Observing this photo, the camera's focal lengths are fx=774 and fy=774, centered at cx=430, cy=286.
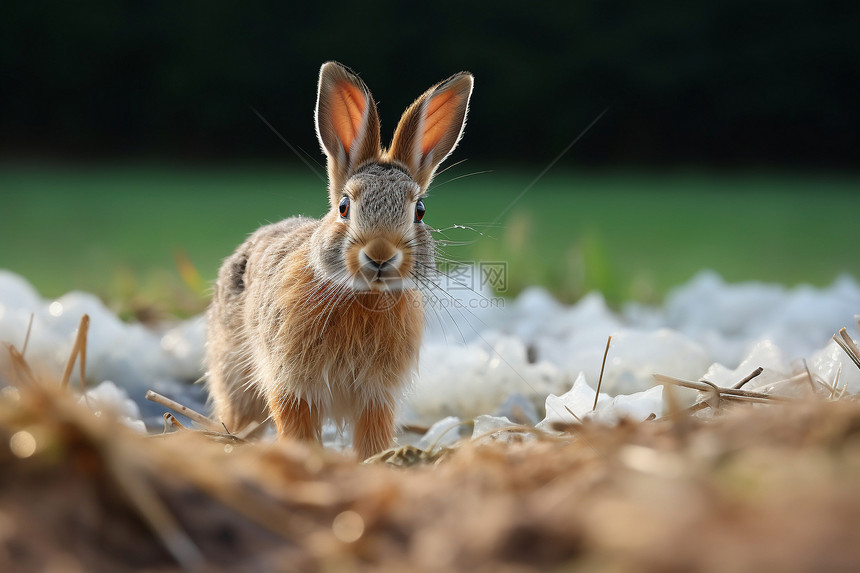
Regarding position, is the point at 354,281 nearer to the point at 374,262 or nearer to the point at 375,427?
the point at 374,262

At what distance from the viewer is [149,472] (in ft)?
2.55

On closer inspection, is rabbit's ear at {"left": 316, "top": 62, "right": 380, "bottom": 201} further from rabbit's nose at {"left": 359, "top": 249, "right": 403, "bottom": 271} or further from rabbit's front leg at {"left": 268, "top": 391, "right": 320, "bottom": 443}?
rabbit's front leg at {"left": 268, "top": 391, "right": 320, "bottom": 443}

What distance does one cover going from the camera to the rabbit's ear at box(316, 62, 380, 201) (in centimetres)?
203

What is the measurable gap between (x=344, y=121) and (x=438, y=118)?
10.0 inches

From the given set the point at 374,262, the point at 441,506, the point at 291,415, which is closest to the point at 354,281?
the point at 374,262

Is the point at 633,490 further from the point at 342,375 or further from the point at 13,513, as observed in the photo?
the point at 342,375

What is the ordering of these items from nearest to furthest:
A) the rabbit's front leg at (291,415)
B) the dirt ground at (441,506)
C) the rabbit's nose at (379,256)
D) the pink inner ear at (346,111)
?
the dirt ground at (441,506)
the rabbit's nose at (379,256)
the rabbit's front leg at (291,415)
the pink inner ear at (346,111)

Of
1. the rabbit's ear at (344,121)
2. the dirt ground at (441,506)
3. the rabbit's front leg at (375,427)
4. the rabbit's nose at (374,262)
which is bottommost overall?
the rabbit's front leg at (375,427)

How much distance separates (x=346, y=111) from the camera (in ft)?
6.77

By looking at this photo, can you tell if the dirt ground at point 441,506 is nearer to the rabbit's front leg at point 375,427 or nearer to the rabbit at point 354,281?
the rabbit at point 354,281

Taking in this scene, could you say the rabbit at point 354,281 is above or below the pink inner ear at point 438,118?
below

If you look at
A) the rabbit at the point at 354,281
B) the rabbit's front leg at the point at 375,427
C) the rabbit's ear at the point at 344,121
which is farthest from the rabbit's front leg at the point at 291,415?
the rabbit's ear at the point at 344,121

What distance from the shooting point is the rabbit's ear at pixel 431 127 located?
2025 millimetres

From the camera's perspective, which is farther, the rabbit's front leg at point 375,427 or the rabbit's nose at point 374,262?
the rabbit's front leg at point 375,427
